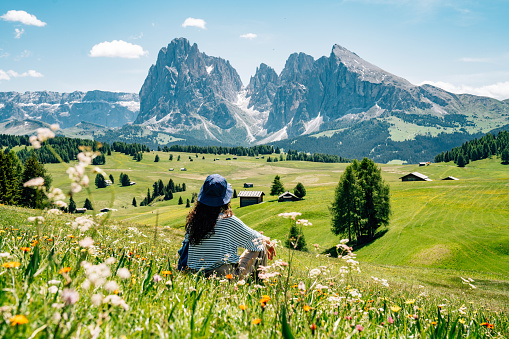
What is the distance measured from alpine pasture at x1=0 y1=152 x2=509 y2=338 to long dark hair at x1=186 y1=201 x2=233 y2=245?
2.35 feet

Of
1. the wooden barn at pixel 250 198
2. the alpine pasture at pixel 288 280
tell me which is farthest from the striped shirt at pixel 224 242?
the wooden barn at pixel 250 198

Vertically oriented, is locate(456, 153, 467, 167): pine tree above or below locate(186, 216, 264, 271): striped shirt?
above

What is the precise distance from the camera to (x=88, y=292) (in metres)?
3.35

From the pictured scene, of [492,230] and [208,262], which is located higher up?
[208,262]

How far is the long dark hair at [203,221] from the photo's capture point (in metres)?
6.70

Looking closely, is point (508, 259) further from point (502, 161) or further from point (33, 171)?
point (502, 161)

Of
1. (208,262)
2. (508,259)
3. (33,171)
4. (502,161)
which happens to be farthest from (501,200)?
(502,161)

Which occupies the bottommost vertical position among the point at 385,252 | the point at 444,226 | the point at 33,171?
the point at 385,252

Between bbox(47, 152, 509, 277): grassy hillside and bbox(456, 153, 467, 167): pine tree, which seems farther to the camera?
bbox(456, 153, 467, 167): pine tree

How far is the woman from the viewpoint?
22.0ft

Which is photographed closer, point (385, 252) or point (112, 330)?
point (112, 330)

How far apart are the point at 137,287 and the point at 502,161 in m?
202

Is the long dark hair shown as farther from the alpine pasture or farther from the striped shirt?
the alpine pasture

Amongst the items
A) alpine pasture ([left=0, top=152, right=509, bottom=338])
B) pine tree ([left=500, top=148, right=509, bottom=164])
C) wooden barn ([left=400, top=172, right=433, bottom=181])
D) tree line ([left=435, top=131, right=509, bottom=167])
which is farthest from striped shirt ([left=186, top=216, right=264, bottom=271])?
tree line ([left=435, top=131, right=509, bottom=167])
